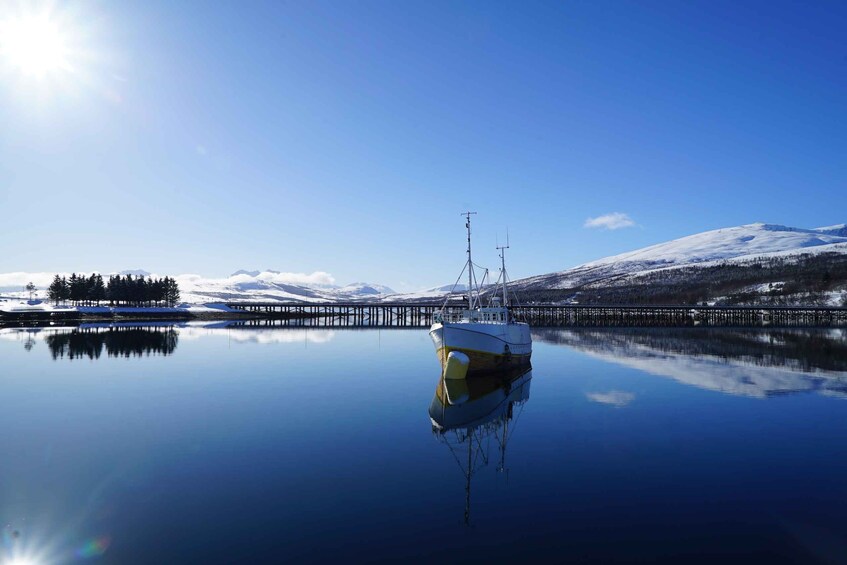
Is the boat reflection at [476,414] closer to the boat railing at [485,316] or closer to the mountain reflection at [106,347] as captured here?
the boat railing at [485,316]

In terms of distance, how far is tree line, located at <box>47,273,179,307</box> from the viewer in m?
152

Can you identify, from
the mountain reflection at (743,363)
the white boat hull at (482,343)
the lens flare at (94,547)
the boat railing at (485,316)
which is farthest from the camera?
the boat railing at (485,316)

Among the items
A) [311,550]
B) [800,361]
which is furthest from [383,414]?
[800,361]

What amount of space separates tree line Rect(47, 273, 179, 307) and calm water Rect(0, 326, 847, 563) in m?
138

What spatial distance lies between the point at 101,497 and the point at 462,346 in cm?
2428

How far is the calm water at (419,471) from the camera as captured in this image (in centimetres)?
1148

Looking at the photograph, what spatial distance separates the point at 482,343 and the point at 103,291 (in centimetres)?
15764

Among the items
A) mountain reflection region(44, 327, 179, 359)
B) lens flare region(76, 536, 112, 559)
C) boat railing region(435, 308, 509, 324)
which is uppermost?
boat railing region(435, 308, 509, 324)

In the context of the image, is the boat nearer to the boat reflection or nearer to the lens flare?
the boat reflection

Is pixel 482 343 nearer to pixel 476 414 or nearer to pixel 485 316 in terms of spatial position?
pixel 485 316

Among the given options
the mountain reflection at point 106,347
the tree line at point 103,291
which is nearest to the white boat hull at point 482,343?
the mountain reflection at point 106,347

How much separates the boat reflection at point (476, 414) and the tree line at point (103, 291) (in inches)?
5973

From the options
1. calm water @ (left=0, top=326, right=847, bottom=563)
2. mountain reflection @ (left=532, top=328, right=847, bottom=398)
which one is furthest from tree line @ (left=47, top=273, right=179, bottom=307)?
mountain reflection @ (left=532, top=328, right=847, bottom=398)

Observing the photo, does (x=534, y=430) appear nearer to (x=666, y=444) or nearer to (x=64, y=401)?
(x=666, y=444)
